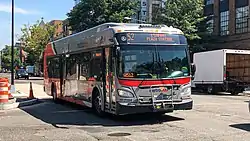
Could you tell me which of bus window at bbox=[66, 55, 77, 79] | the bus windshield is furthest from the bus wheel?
bus window at bbox=[66, 55, 77, 79]

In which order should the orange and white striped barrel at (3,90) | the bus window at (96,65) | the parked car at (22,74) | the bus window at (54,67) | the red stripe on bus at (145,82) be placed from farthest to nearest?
1. the parked car at (22,74)
2. the bus window at (54,67)
3. the orange and white striped barrel at (3,90)
4. the bus window at (96,65)
5. the red stripe on bus at (145,82)

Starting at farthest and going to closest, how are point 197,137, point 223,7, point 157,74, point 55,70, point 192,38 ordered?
point 223,7 < point 192,38 < point 55,70 < point 157,74 < point 197,137

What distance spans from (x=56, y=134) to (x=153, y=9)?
49.4 meters

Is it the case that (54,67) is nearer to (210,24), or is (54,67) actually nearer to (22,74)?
(210,24)

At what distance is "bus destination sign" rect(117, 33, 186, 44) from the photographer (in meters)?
12.6

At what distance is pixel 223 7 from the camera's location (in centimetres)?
4775

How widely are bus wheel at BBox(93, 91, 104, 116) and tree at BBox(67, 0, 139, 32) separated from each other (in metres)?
36.9

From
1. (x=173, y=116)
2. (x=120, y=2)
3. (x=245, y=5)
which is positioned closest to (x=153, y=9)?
(x=120, y=2)

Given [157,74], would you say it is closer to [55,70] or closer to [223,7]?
[55,70]

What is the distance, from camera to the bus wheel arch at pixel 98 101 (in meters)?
13.9

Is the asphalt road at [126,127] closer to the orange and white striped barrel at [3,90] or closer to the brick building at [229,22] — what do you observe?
the orange and white striped barrel at [3,90]

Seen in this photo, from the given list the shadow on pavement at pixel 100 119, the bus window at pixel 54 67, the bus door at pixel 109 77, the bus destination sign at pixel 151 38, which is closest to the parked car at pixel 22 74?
the bus window at pixel 54 67

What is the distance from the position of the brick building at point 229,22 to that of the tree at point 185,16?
2.62 metres

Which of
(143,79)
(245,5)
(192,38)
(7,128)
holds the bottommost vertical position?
(7,128)
